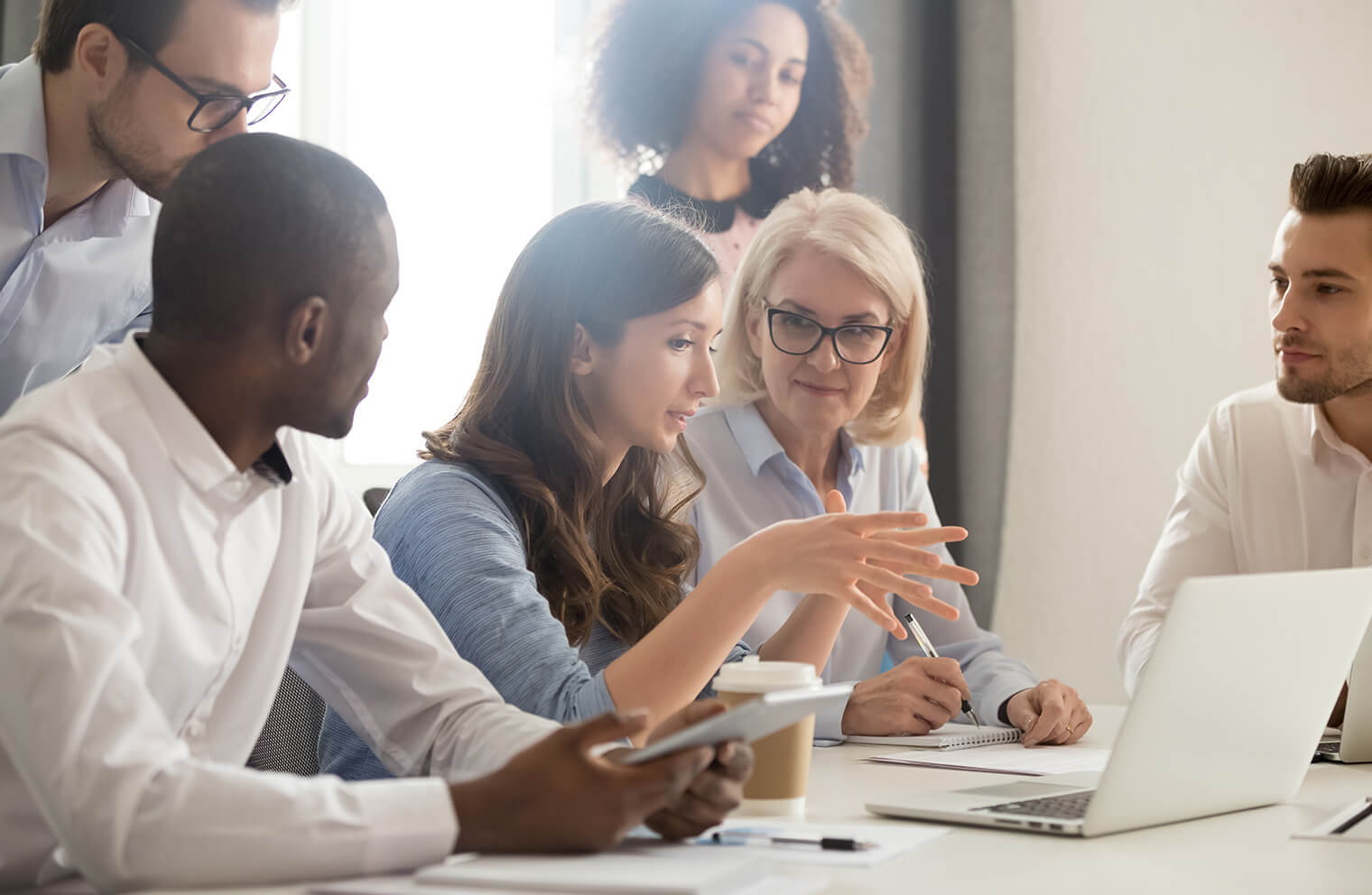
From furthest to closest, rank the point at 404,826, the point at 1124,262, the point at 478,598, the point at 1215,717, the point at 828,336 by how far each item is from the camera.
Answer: the point at 1124,262 → the point at 828,336 → the point at 478,598 → the point at 1215,717 → the point at 404,826

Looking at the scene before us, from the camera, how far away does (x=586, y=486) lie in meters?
1.58

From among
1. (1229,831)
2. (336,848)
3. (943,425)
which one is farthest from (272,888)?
(943,425)

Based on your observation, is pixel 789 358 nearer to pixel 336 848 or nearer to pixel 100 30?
pixel 100 30

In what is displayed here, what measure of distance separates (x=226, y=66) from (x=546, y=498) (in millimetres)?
710

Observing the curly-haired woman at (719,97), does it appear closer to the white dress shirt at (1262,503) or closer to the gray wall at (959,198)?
the gray wall at (959,198)

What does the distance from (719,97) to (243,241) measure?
212 cm

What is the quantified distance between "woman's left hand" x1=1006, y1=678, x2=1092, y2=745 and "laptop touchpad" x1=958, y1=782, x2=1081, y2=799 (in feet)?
1.22

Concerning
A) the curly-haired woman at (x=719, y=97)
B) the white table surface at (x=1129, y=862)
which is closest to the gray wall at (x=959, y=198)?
the curly-haired woman at (x=719, y=97)

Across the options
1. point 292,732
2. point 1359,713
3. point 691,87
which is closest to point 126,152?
point 292,732

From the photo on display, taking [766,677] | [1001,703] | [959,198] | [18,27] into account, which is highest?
[18,27]

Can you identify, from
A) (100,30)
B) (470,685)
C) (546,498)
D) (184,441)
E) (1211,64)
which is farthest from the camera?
(1211,64)

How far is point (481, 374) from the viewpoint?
1.62 meters

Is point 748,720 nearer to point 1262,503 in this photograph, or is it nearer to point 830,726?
point 830,726

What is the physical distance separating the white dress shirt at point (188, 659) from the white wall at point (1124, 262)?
2406mm
